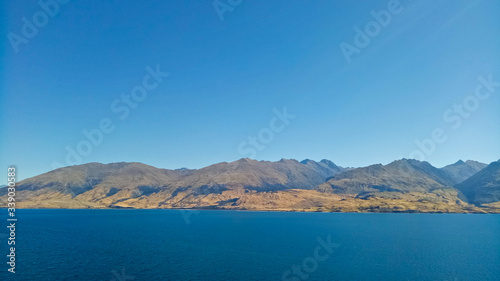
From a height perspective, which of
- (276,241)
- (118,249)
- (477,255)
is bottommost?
(477,255)

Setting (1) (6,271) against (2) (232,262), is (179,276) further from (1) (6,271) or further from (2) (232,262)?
(1) (6,271)

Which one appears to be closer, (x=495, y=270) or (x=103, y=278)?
(x=103, y=278)

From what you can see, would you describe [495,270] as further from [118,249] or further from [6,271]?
[6,271]

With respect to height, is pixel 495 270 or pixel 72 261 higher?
pixel 72 261

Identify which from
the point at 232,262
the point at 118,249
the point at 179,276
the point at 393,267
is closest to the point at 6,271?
the point at 118,249

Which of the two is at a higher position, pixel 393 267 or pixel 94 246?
pixel 94 246

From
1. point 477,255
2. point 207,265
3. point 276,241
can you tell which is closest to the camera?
point 207,265

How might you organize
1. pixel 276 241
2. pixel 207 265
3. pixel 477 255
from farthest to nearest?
pixel 276 241 < pixel 477 255 < pixel 207 265

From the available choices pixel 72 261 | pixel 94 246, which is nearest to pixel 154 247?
pixel 94 246

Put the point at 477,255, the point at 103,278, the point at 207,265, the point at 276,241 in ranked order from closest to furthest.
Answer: the point at 103,278, the point at 207,265, the point at 477,255, the point at 276,241
